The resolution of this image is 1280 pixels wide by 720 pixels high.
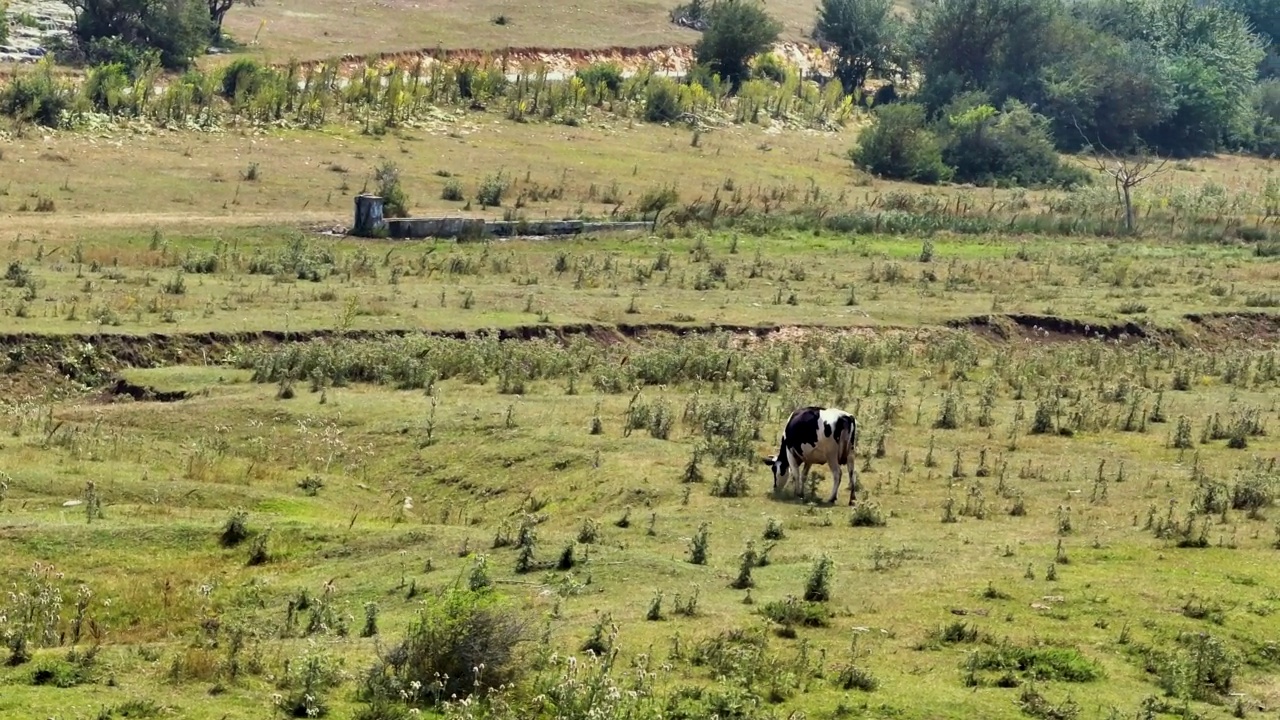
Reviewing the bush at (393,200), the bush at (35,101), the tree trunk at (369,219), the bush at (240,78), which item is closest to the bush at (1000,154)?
the bush at (240,78)

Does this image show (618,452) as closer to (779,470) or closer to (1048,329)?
(779,470)

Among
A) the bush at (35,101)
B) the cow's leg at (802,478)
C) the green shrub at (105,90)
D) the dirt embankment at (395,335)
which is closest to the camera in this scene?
the cow's leg at (802,478)

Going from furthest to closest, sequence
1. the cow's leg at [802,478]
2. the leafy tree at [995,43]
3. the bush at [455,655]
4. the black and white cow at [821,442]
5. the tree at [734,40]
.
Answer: the leafy tree at [995,43], the tree at [734,40], the cow's leg at [802,478], the black and white cow at [821,442], the bush at [455,655]

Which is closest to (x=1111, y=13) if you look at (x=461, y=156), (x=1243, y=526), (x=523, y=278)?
(x=461, y=156)

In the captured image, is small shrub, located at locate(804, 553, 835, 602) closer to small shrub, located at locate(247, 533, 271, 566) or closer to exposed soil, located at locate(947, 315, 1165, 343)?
small shrub, located at locate(247, 533, 271, 566)

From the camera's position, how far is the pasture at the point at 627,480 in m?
14.9

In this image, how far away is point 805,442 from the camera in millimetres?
21625

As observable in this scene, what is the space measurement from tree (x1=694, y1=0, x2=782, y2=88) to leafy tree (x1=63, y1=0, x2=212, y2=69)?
78.3ft

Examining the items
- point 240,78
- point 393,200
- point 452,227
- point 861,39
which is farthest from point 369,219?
point 861,39

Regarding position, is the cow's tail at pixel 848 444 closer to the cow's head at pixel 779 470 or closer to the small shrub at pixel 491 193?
the cow's head at pixel 779 470

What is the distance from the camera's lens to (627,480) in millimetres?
22516

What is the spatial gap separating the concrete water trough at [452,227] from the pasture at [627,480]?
51.3 inches

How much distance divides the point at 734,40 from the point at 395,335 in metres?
51.6

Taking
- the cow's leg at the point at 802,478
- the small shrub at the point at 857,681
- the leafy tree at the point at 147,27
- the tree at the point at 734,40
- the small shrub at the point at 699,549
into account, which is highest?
the tree at the point at 734,40
